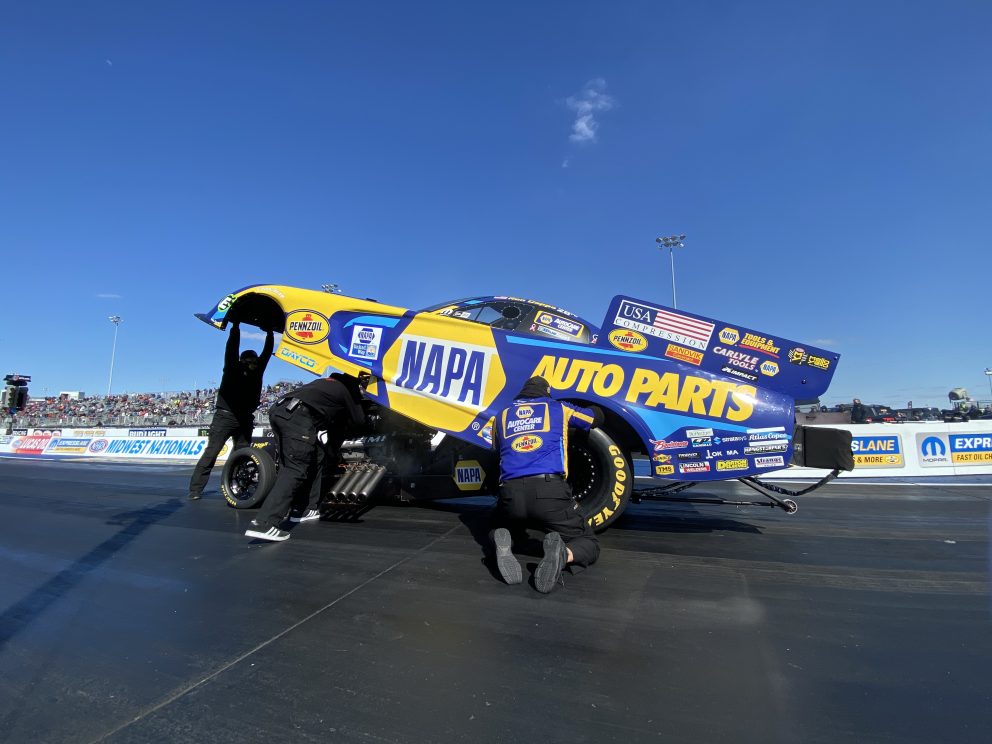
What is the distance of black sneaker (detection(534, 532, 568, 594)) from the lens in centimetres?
281

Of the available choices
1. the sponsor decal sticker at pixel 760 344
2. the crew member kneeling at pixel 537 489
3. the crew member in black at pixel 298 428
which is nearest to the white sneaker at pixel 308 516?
the crew member in black at pixel 298 428

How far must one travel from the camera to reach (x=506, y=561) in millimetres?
3010

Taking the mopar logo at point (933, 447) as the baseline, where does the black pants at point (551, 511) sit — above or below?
below

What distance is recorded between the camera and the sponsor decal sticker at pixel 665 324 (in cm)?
395

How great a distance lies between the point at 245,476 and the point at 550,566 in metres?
4.33

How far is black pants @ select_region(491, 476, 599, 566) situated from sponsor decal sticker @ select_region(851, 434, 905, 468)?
8.70m

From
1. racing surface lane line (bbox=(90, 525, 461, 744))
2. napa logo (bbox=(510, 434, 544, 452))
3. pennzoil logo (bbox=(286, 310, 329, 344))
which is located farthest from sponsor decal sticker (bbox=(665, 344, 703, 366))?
pennzoil logo (bbox=(286, 310, 329, 344))

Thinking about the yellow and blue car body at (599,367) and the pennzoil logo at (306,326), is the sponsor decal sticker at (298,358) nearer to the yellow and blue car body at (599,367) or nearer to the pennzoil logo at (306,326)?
the yellow and blue car body at (599,367)

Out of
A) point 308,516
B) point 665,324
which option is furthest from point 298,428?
point 665,324

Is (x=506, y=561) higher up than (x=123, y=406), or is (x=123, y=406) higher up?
(x=123, y=406)

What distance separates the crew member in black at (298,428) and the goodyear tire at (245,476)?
1.06 metres

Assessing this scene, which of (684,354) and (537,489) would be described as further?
(684,354)

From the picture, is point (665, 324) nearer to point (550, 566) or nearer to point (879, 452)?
point (550, 566)

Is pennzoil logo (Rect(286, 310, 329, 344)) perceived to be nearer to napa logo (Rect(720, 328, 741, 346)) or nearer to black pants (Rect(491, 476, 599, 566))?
black pants (Rect(491, 476, 599, 566))
